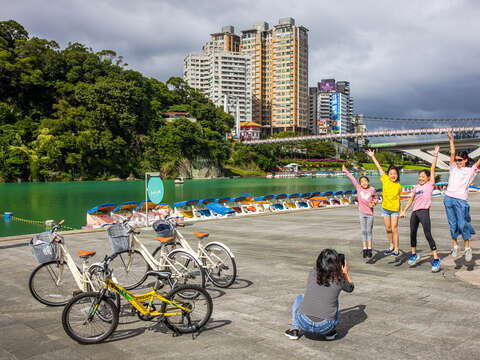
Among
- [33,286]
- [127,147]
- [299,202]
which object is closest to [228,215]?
[299,202]

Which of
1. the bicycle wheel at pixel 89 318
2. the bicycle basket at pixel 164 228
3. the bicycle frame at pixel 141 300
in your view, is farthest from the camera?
the bicycle basket at pixel 164 228

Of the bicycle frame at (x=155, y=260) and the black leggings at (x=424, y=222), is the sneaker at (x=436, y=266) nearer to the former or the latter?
the black leggings at (x=424, y=222)

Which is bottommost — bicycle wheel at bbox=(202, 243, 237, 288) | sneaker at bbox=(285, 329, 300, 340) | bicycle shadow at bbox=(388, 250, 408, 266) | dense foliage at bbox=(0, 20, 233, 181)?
sneaker at bbox=(285, 329, 300, 340)

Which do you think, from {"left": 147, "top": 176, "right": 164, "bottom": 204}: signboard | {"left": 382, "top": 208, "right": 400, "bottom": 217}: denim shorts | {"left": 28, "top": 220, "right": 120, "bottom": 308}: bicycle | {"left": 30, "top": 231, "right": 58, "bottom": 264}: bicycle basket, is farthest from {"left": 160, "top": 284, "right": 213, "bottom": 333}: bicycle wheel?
{"left": 147, "top": 176, "right": 164, "bottom": 204}: signboard

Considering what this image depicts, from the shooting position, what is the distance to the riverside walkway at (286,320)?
433 centimetres

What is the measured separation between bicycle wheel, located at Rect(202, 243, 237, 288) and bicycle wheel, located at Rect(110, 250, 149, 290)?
3.28ft

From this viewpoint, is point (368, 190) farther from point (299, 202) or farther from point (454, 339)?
point (299, 202)

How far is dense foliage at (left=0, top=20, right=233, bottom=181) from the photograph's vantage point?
8019 centimetres

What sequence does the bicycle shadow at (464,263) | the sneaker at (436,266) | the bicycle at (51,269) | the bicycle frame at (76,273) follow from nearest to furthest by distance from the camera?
the bicycle frame at (76,273) → the bicycle at (51,269) → the sneaker at (436,266) → the bicycle shadow at (464,263)

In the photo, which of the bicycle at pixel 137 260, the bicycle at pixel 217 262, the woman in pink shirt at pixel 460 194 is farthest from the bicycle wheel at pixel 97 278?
the woman in pink shirt at pixel 460 194

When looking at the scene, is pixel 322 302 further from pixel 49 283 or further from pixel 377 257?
pixel 377 257

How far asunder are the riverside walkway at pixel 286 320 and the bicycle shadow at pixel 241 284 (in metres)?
0.02

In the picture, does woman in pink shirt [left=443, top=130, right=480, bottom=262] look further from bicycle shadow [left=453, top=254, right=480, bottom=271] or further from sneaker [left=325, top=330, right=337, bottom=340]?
sneaker [left=325, top=330, right=337, bottom=340]

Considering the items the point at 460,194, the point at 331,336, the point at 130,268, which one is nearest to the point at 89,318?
the point at 130,268
